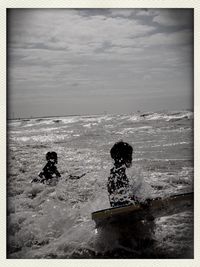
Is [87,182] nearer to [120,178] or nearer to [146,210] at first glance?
[120,178]

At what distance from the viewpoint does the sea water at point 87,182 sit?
2.41 meters

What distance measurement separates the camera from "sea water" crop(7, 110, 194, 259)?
2.41 meters

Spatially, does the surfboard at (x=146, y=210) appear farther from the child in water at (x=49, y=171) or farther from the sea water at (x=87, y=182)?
the child in water at (x=49, y=171)

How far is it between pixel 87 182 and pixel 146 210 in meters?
0.38

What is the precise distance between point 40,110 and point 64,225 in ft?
2.23

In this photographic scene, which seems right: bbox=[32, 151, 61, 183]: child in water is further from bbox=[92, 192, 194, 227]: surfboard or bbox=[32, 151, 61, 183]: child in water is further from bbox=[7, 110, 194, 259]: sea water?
bbox=[92, 192, 194, 227]: surfboard

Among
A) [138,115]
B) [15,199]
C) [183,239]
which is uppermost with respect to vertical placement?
[138,115]

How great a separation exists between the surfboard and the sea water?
34 millimetres

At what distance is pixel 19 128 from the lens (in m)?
2.46

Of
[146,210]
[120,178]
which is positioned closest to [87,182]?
[120,178]

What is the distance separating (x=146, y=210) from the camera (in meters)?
2.46

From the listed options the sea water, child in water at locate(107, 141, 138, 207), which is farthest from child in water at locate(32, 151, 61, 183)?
child in water at locate(107, 141, 138, 207)
